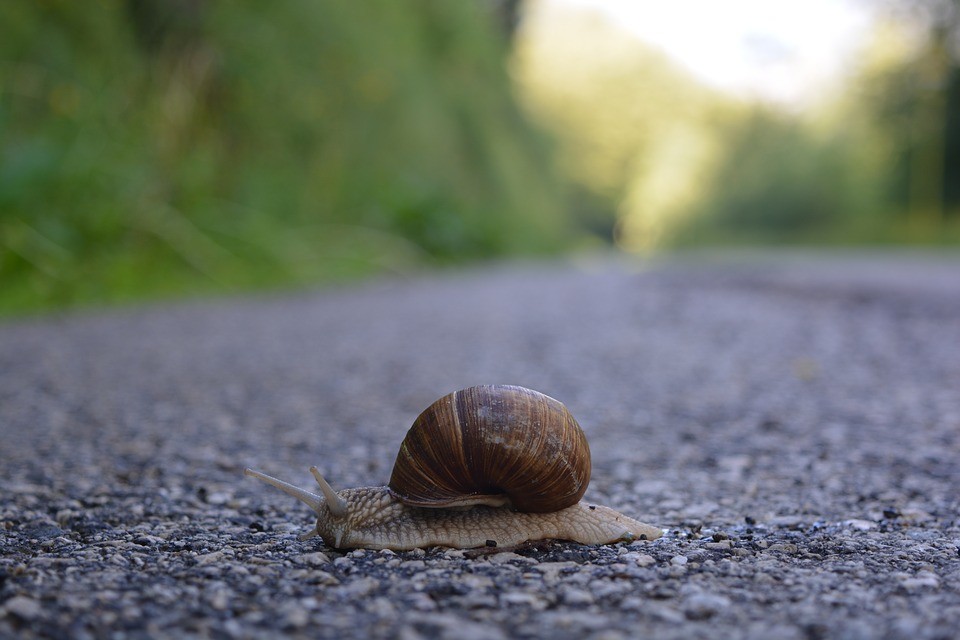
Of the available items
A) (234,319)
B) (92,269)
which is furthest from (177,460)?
(92,269)

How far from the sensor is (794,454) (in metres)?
2.76

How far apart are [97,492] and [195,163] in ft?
23.5

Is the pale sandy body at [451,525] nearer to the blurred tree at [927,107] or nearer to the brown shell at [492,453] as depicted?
the brown shell at [492,453]

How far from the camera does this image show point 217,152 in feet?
32.6

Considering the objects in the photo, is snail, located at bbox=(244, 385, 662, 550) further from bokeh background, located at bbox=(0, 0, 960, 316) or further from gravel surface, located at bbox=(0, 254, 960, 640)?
bokeh background, located at bbox=(0, 0, 960, 316)

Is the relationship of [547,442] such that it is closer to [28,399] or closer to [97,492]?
[97,492]

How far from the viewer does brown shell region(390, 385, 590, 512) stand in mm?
1880

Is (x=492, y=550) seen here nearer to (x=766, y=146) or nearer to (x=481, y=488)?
(x=481, y=488)

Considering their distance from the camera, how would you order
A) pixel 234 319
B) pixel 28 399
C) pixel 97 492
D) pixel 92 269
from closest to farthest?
1. pixel 97 492
2. pixel 28 399
3. pixel 234 319
4. pixel 92 269

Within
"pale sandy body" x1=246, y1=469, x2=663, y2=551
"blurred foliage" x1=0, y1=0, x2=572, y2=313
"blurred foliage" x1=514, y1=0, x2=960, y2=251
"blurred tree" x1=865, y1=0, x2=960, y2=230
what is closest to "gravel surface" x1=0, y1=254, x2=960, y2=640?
"pale sandy body" x1=246, y1=469, x2=663, y2=551

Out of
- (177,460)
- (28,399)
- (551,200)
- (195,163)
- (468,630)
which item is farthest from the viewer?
(551,200)

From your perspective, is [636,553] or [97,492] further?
[97,492]

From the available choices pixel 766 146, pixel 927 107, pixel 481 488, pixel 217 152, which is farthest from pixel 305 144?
pixel 766 146

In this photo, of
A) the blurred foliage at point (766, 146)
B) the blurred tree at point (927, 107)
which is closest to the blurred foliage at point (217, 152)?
the blurred foliage at point (766, 146)
